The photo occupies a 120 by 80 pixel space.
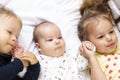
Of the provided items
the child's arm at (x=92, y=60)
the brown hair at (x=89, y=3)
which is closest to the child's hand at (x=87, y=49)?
the child's arm at (x=92, y=60)

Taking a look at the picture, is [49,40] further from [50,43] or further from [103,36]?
[103,36]

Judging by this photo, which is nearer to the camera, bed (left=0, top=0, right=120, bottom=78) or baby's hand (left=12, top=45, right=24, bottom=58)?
baby's hand (left=12, top=45, right=24, bottom=58)

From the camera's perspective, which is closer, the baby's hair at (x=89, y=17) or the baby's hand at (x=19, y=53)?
the baby's hand at (x=19, y=53)

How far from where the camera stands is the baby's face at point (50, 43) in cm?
167

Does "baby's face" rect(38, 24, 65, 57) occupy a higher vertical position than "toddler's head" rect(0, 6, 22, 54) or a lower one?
lower

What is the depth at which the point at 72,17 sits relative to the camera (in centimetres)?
→ 183

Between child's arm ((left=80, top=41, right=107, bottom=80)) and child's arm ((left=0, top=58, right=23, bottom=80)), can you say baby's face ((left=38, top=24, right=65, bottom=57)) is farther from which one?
child's arm ((left=0, top=58, right=23, bottom=80))

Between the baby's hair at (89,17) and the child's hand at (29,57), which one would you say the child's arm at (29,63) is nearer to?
the child's hand at (29,57)

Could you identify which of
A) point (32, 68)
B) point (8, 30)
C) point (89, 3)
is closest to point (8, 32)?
point (8, 30)

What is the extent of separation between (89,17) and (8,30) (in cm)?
50

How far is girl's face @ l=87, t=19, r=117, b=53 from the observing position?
1.72 m

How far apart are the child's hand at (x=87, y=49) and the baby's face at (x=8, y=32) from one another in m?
0.37

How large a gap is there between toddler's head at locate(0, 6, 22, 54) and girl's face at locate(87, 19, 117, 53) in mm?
418

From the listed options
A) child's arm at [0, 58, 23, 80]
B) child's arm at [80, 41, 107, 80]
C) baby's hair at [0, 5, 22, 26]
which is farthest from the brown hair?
child's arm at [0, 58, 23, 80]
